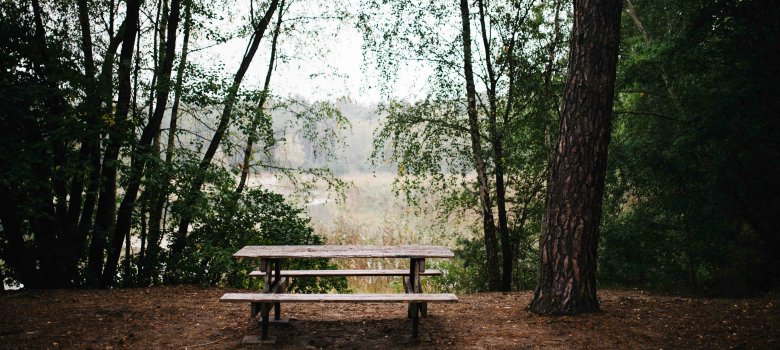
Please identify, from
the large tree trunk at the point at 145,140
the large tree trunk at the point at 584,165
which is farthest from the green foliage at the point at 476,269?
the large tree trunk at the point at 145,140

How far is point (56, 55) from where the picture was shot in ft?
20.3

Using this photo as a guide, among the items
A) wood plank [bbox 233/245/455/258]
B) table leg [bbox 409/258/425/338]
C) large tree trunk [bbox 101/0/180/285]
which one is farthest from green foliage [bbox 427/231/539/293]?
large tree trunk [bbox 101/0/180/285]

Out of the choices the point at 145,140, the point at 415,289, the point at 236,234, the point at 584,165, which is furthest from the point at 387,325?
the point at 145,140

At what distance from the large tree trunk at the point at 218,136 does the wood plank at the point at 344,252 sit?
255 cm

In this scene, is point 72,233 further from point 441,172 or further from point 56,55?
point 441,172

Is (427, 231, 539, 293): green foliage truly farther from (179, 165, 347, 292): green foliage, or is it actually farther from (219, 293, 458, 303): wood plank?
(219, 293, 458, 303): wood plank

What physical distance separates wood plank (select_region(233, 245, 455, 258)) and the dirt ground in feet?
2.30

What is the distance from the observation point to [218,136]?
7.73 meters

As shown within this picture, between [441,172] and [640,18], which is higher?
[640,18]

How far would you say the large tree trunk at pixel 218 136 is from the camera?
23.0ft

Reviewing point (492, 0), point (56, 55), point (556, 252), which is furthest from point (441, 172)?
point (56, 55)

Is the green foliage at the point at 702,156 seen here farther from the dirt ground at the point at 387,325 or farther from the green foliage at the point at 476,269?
the dirt ground at the point at 387,325

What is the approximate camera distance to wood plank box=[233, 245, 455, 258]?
14.3 feet

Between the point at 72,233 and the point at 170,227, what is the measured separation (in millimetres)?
1272
